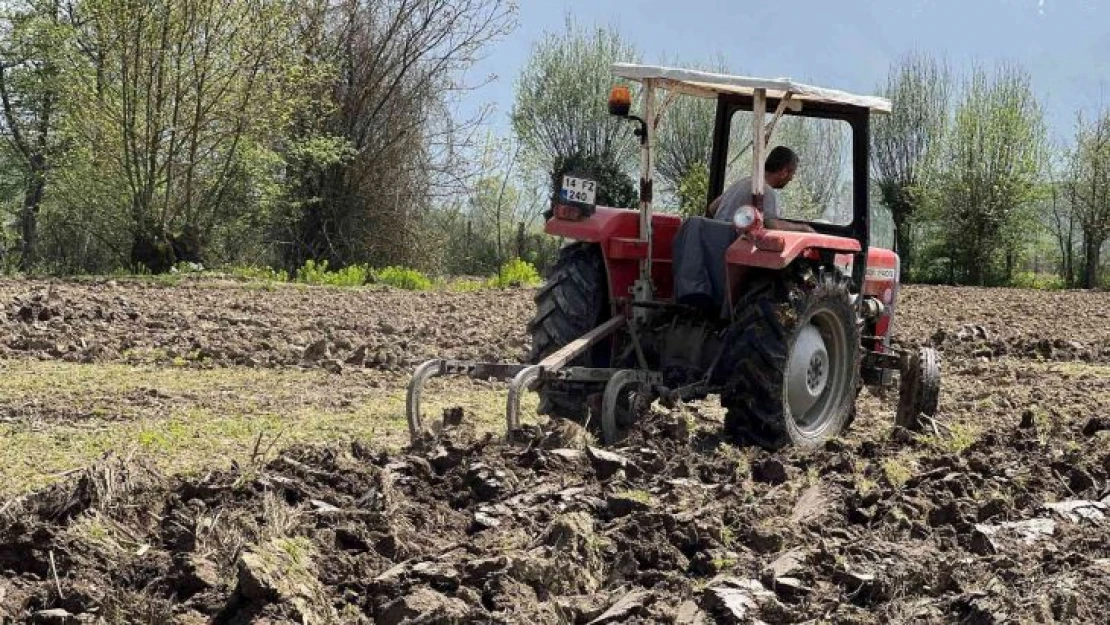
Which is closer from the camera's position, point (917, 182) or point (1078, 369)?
point (1078, 369)

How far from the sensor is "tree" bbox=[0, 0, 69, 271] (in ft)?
93.4

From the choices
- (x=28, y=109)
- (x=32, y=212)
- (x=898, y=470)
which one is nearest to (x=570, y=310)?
(x=898, y=470)

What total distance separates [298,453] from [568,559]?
1.79 meters

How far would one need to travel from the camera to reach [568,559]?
448cm

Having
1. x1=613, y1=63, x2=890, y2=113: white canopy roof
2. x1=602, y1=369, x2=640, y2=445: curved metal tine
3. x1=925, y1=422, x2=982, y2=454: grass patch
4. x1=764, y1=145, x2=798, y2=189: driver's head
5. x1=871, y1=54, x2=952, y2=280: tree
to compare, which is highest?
x1=871, y1=54, x2=952, y2=280: tree

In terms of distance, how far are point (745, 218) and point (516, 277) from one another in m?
18.1

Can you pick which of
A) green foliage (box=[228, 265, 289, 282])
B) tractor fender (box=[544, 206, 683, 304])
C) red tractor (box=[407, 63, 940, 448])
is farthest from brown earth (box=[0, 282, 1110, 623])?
green foliage (box=[228, 265, 289, 282])

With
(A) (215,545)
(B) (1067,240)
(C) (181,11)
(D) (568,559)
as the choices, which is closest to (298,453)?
(A) (215,545)

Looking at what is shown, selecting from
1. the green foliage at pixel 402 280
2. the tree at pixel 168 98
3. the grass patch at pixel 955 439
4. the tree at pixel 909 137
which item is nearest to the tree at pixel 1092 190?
the tree at pixel 909 137

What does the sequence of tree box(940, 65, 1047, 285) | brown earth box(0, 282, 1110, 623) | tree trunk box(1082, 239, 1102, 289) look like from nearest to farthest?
brown earth box(0, 282, 1110, 623) < tree trunk box(1082, 239, 1102, 289) < tree box(940, 65, 1047, 285)

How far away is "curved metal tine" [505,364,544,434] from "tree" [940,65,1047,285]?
1332 inches

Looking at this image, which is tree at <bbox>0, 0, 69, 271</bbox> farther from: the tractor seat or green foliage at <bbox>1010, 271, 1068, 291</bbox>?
green foliage at <bbox>1010, 271, 1068, 291</bbox>

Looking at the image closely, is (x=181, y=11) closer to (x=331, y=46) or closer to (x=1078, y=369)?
(x=331, y=46)

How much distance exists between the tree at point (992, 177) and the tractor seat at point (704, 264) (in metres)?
32.8
